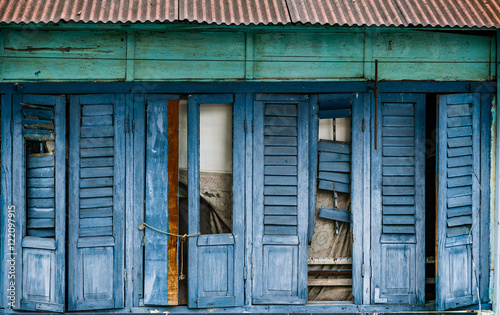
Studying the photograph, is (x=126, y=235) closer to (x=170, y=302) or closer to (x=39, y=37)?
(x=170, y=302)

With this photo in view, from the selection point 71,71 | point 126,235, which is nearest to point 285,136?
point 126,235

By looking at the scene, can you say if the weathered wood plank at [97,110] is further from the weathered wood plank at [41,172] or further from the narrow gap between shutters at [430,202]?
the narrow gap between shutters at [430,202]

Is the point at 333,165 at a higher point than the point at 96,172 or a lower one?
higher

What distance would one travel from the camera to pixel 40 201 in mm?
5895

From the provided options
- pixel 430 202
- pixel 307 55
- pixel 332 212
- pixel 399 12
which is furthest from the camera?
pixel 430 202

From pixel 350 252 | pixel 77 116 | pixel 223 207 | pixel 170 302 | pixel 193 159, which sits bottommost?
pixel 170 302

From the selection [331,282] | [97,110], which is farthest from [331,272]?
[97,110]

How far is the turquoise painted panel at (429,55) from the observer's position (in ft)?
19.7

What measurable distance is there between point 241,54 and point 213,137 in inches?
40.6

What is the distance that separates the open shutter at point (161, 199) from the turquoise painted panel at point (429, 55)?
254cm

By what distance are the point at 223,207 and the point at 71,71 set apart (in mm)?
2358

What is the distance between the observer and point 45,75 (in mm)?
5773

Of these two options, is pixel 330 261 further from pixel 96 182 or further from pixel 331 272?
pixel 96 182

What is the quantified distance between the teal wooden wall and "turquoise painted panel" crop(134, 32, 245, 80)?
0.5 inches
